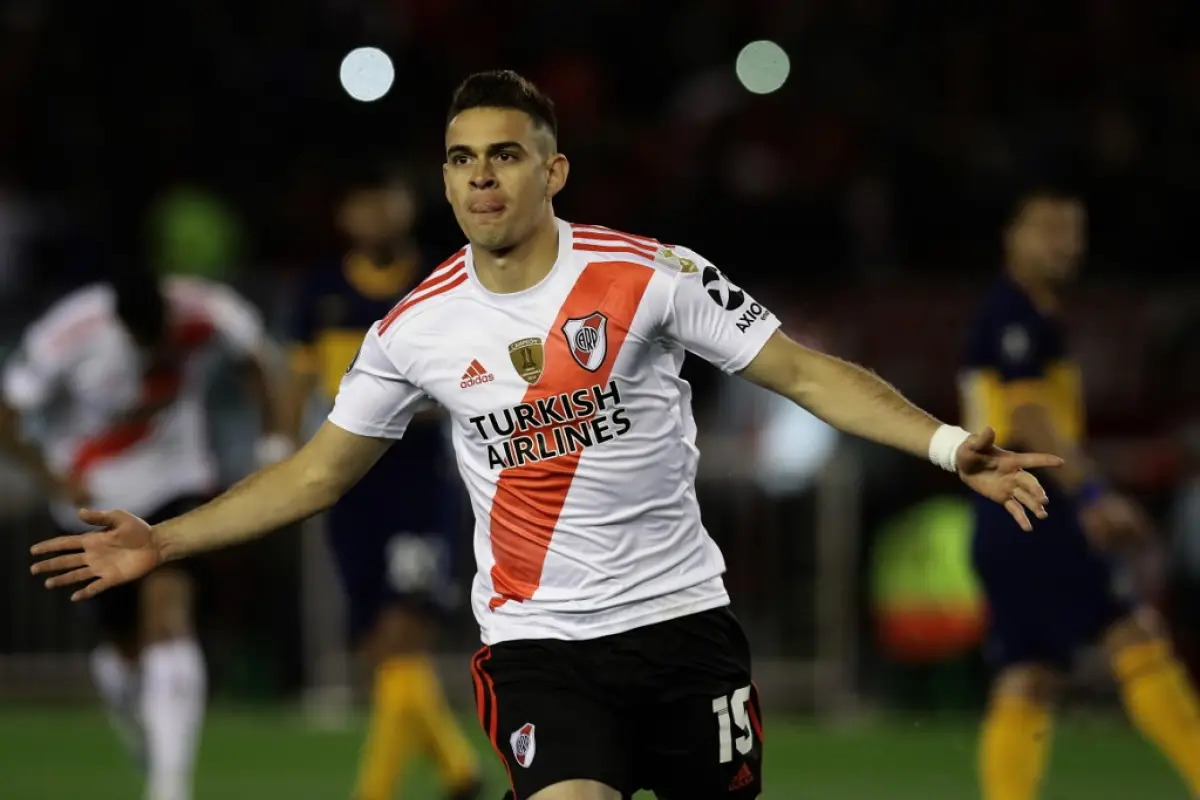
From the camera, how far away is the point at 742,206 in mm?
15492

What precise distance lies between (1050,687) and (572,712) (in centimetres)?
346

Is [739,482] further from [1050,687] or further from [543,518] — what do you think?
[543,518]

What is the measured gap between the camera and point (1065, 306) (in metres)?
14.3

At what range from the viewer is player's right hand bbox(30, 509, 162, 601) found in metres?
5.10

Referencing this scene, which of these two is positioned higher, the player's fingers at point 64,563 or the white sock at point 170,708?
the player's fingers at point 64,563

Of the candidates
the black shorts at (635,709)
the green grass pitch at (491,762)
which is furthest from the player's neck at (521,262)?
the green grass pitch at (491,762)

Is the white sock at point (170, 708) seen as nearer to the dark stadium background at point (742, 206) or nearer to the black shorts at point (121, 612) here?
the black shorts at point (121, 612)

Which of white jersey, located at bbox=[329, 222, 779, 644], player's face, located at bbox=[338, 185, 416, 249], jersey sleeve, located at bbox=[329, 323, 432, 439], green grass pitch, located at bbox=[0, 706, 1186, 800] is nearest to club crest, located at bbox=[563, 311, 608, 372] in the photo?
white jersey, located at bbox=[329, 222, 779, 644]

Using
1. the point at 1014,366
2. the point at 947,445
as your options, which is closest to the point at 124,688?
the point at 1014,366

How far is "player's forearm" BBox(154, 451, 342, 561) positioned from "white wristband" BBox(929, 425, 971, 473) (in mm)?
1546

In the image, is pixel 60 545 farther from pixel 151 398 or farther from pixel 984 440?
pixel 151 398

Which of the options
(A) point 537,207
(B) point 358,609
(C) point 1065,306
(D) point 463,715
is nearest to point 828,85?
(C) point 1065,306

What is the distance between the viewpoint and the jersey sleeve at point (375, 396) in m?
5.34

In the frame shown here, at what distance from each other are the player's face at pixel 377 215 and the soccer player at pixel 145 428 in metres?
0.63
